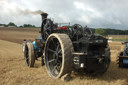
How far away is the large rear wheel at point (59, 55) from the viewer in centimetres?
504

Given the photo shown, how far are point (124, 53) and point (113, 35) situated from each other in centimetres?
4613

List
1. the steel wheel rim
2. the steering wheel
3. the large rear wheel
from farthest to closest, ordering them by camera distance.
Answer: the steering wheel < the steel wheel rim < the large rear wheel

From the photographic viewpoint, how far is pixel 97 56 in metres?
5.49

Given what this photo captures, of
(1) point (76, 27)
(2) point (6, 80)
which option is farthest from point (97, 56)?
(2) point (6, 80)

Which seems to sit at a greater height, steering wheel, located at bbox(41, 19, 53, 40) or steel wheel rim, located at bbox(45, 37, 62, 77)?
steering wheel, located at bbox(41, 19, 53, 40)

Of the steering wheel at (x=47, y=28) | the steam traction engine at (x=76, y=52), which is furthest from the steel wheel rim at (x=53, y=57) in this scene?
the steering wheel at (x=47, y=28)

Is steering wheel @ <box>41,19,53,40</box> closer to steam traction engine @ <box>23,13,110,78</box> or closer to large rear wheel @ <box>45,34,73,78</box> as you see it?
steam traction engine @ <box>23,13,110,78</box>

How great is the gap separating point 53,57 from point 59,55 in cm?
42

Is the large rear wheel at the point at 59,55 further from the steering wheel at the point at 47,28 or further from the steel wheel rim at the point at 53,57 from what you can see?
the steering wheel at the point at 47,28

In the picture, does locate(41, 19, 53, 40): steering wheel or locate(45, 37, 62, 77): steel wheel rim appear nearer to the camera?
locate(45, 37, 62, 77): steel wheel rim

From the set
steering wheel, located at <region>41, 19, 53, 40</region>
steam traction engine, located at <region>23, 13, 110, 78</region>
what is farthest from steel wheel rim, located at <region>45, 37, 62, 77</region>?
steering wheel, located at <region>41, 19, 53, 40</region>

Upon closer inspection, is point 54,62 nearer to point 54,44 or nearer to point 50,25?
point 54,44

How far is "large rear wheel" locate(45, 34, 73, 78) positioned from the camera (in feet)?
16.5

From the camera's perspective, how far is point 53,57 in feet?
20.2
